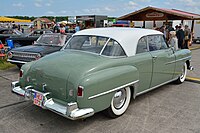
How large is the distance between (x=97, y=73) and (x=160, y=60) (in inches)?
82.1

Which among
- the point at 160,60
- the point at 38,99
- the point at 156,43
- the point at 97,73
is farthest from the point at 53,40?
the point at 97,73

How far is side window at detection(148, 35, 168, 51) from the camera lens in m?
4.71

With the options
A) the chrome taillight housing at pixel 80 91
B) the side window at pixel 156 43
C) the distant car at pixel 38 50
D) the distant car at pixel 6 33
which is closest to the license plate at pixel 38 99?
the chrome taillight housing at pixel 80 91

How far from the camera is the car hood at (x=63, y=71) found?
315 centimetres

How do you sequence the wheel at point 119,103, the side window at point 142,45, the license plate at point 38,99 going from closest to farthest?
1. the license plate at point 38,99
2. the wheel at point 119,103
3. the side window at point 142,45

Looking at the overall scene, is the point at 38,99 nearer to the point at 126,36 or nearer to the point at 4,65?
the point at 126,36

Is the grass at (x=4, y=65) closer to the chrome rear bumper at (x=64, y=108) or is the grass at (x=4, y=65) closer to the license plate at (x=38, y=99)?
the chrome rear bumper at (x=64, y=108)

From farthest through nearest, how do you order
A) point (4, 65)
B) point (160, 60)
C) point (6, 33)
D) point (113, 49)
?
point (6, 33), point (4, 65), point (160, 60), point (113, 49)

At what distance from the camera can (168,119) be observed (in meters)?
3.77

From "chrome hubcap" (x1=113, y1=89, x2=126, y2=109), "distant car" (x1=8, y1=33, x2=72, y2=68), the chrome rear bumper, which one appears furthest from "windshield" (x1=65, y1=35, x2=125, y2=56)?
"distant car" (x1=8, y1=33, x2=72, y2=68)

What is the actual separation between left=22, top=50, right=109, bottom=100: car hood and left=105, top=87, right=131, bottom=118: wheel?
69 cm

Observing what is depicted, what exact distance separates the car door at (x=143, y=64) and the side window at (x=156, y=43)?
0.69 feet

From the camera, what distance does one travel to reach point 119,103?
385 cm

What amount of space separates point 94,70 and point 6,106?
222 centimetres
